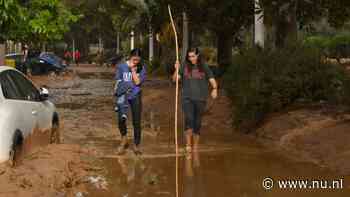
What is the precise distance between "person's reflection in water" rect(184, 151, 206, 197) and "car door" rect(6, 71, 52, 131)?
2.17m

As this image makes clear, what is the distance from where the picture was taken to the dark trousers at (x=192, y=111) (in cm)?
1133

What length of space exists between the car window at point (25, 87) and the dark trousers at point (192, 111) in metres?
2.45

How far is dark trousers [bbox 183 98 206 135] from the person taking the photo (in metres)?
11.3

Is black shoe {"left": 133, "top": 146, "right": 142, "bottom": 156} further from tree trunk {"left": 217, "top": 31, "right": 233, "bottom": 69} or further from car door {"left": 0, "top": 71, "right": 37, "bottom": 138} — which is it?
tree trunk {"left": 217, "top": 31, "right": 233, "bottom": 69}

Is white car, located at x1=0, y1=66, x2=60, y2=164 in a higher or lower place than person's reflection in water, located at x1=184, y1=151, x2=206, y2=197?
higher

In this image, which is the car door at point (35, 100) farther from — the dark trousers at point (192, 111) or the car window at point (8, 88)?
the dark trousers at point (192, 111)

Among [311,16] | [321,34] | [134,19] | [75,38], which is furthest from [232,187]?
[75,38]

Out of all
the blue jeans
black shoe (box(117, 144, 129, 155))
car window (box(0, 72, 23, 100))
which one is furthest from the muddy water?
car window (box(0, 72, 23, 100))

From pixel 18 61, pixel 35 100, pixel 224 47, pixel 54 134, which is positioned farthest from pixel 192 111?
pixel 18 61

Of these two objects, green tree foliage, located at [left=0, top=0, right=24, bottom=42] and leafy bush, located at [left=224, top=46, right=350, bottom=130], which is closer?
green tree foliage, located at [left=0, top=0, right=24, bottom=42]

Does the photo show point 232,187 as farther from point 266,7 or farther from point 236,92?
point 266,7

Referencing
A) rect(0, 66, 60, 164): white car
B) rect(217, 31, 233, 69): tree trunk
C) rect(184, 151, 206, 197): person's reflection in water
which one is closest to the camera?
rect(0, 66, 60, 164): white car

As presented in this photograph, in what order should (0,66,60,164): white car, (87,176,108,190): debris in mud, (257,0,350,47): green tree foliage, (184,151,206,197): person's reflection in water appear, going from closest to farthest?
(0,66,60,164): white car, (184,151,206,197): person's reflection in water, (87,176,108,190): debris in mud, (257,0,350,47): green tree foliage

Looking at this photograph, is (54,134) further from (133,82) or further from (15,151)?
(15,151)
